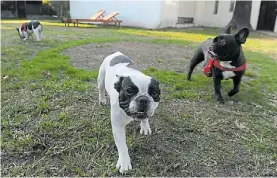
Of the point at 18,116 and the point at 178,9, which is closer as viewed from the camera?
the point at 18,116

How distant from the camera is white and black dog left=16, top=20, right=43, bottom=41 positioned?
341 inches

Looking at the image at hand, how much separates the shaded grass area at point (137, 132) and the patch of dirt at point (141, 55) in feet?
4.21

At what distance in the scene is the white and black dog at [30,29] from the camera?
341 inches

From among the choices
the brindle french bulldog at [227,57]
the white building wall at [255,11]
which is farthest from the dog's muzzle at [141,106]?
the white building wall at [255,11]

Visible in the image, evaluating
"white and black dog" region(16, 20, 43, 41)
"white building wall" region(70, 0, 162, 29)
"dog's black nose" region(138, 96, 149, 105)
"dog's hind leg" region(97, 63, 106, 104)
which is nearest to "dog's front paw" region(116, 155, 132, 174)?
"dog's black nose" region(138, 96, 149, 105)

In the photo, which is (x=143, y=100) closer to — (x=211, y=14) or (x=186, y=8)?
(x=186, y=8)

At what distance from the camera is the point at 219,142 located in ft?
10.0

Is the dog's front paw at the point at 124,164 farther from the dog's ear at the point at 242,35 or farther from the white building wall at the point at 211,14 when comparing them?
the white building wall at the point at 211,14

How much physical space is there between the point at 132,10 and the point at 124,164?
51.0ft

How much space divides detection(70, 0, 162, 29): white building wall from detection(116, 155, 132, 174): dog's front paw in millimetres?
14650

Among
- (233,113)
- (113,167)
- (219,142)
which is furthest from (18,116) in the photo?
(233,113)

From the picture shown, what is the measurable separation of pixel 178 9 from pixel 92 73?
14.6 m

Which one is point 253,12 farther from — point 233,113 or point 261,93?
point 233,113

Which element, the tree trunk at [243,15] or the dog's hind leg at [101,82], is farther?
the tree trunk at [243,15]
